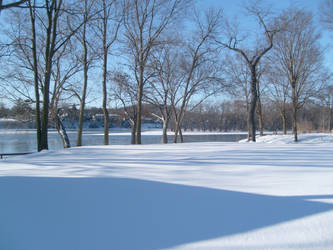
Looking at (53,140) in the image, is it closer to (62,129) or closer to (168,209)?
(62,129)

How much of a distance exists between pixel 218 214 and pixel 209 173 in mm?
1471

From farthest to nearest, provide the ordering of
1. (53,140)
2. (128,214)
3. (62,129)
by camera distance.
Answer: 1. (53,140)
2. (62,129)
3. (128,214)

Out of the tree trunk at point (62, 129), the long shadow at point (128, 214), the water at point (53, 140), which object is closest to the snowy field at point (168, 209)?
the long shadow at point (128, 214)

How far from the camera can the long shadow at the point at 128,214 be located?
2.28 meters

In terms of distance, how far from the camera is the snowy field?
2236 mm

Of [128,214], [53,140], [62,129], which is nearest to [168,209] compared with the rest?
[128,214]

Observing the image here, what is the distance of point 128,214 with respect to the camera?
2703 millimetres

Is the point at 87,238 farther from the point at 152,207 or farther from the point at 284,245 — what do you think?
the point at 284,245

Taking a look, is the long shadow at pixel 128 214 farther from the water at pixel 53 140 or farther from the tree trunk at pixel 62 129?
the water at pixel 53 140

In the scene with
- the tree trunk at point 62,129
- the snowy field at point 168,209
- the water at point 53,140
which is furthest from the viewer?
the water at point 53,140

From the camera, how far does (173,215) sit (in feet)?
8.75

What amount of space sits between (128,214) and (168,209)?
1.44ft

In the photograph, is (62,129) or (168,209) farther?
(62,129)

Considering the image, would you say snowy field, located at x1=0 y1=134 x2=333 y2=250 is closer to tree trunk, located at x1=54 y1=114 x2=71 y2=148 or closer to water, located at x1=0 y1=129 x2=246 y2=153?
tree trunk, located at x1=54 y1=114 x2=71 y2=148
